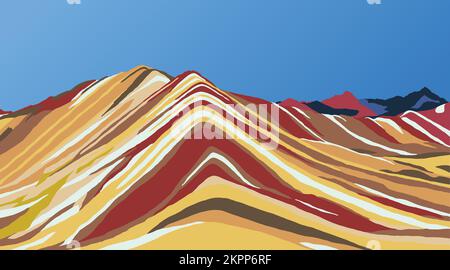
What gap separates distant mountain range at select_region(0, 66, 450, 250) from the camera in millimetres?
18188

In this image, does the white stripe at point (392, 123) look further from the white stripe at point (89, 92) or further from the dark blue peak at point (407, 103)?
the white stripe at point (89, 92)

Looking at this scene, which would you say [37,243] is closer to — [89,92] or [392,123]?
[89,92]

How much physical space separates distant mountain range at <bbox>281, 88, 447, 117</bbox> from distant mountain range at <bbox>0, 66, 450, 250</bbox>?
1141 cm

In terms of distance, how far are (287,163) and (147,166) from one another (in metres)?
5.29

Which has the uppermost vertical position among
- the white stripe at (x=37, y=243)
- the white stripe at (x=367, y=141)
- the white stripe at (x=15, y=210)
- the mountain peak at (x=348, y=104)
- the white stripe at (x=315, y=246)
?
the mountain peak at (x=348, y=104)

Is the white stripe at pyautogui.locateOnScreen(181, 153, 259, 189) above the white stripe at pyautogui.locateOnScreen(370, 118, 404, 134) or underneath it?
underneath

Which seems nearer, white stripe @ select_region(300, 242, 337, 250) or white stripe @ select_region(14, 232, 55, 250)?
white stripe @ select_region(300, 242, 337, 250)

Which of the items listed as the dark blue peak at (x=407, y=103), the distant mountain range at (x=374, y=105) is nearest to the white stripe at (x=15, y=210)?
the distant mountain range at (x=374, y=105)

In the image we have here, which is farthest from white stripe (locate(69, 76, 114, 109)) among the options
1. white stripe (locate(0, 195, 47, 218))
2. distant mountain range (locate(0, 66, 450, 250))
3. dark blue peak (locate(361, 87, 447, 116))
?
dark blue peak (locate(361, 87, 447, 116))

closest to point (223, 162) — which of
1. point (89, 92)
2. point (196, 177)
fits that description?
point (196, 177)

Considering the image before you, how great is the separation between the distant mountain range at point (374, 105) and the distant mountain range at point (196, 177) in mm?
11408

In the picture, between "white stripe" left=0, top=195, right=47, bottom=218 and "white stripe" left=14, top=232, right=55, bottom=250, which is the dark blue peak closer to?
"white stripe" left=0, top=195, right=47, bottom=218

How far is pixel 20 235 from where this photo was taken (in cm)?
1980

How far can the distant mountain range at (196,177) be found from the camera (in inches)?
716
